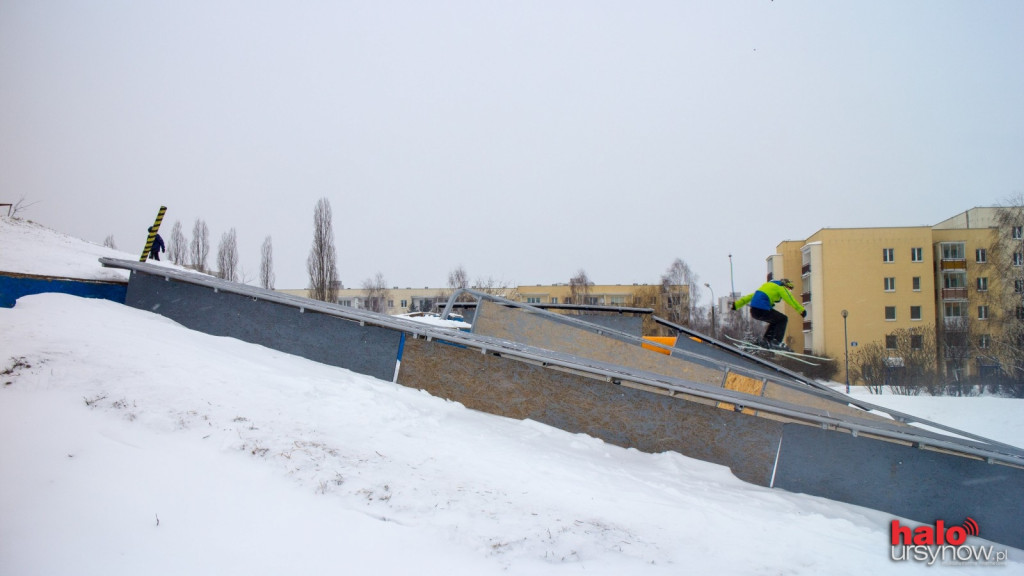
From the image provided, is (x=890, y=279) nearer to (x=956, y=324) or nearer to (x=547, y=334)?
(x=956, y=324)

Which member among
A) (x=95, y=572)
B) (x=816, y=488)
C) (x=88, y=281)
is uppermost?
(x=88, y=281)

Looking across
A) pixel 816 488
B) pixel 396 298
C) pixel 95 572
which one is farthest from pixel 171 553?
pixel 396 298

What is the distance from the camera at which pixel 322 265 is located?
38219 mm

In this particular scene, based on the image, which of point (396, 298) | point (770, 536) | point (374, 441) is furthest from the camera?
point (396, 298)

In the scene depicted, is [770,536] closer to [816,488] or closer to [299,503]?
[816,488]

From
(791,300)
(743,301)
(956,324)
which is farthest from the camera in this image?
(956,324)

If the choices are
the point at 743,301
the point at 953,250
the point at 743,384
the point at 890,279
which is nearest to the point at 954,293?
the point at 953,250

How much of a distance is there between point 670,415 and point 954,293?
5529cm

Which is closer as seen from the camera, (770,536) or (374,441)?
(770,536)

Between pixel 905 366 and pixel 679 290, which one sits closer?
pixel 905 366

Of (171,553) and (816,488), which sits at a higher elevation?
(171,553)

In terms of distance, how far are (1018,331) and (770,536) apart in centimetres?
3517

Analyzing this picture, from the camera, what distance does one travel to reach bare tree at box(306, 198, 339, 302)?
38062mm

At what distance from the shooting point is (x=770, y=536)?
5.44 m
